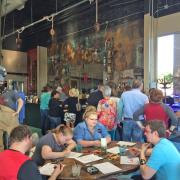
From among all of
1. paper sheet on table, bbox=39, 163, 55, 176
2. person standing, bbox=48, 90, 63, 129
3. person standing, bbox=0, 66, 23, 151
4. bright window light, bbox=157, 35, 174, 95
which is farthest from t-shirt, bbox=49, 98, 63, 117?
paper sheet on table, bbox=39, 163, 55, 176

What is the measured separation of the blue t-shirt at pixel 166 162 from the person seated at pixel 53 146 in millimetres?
1046

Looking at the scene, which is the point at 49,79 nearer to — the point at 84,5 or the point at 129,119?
the point at 84,5

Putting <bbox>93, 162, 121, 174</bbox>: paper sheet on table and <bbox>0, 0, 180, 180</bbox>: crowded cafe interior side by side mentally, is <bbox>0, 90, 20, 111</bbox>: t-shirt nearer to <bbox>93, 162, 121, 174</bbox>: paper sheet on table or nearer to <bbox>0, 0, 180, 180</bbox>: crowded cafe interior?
<bbox>0, 0, 180, 180</bbox>: crowded cafe interior

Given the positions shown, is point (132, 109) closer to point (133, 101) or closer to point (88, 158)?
point (133, 101)

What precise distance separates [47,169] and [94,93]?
13.5ft

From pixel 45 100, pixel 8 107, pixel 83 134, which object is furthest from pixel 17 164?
pixel 45 100

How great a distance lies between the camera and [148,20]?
8711 mm

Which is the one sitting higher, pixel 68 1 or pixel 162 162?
pixel 68 1

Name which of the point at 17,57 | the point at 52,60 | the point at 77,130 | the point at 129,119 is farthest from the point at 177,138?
the point at 17,57

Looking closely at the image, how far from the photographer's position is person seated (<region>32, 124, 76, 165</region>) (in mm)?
3393

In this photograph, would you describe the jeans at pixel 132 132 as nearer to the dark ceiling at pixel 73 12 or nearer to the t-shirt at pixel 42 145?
the t-shirt at pixel 42 145

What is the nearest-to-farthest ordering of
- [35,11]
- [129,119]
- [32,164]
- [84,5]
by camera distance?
[32,164] < [129,119] < [84,5] < [35,11]

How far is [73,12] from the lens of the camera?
40.0 feet

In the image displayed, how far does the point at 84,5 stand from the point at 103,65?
8.12ft
